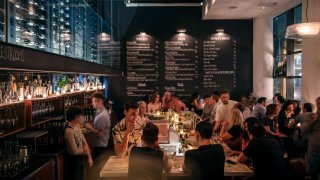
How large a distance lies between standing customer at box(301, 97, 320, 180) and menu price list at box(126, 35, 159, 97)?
6274 mm

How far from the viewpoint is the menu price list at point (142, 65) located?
37.4 feet

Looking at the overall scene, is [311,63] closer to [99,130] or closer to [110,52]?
[99,130]

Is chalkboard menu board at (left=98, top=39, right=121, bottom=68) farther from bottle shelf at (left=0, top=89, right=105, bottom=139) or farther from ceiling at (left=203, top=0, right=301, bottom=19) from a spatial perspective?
ceiling at (left=203, top=0, right=301, bottom=19)

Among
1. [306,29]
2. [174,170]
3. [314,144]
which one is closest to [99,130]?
[174,170]

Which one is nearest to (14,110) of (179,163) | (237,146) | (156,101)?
(179,163)

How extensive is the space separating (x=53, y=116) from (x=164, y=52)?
19.3 feet

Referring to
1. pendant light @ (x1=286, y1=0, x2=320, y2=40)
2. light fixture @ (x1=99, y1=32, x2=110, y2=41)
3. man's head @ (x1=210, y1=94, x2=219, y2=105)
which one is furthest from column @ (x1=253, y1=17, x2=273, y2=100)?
pendant light @ (x1=286, y1=0, x2=320, y2=40)

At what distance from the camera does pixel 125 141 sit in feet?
14.0

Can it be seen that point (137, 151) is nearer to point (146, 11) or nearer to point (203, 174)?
point (203, 174)

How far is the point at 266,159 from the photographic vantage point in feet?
12.6

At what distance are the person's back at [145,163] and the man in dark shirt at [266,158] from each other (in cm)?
110

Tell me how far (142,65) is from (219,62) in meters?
2.30

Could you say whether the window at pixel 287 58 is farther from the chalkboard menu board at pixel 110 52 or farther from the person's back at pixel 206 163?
the person's back at pixel 206 163

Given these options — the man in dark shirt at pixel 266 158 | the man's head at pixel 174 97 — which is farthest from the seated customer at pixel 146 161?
the man's head at pixel 174 97
